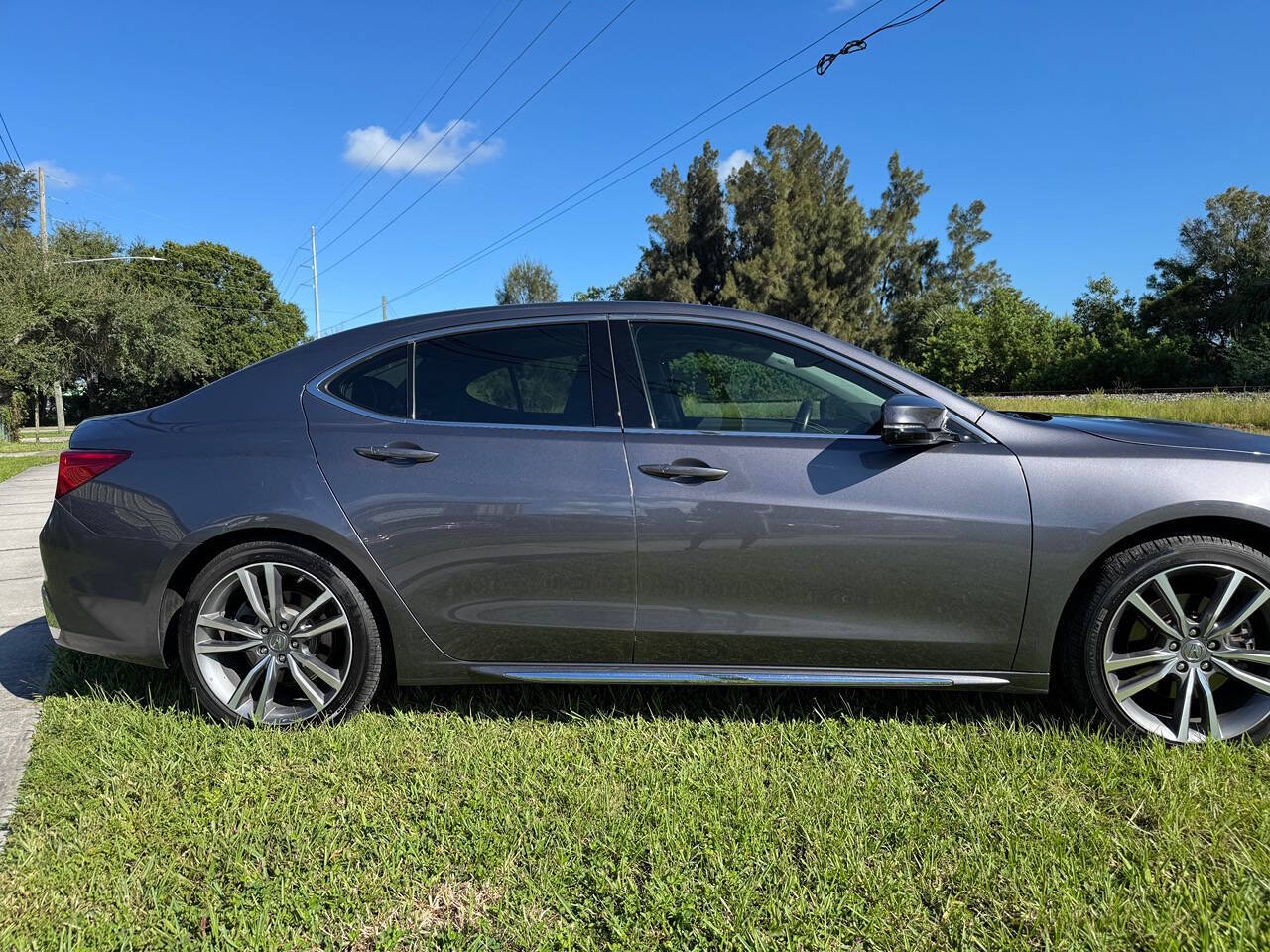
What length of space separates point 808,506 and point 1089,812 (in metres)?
1.16

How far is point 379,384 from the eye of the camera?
9.27 feet

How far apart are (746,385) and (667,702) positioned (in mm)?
1276

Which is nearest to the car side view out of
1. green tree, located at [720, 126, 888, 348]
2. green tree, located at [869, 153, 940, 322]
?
green tree, located at [720, 126, 888, 348]

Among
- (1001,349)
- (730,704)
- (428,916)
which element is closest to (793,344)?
(730,704)

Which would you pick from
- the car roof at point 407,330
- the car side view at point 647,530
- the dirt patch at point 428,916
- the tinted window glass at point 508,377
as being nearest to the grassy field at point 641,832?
the dirt patch at point 428,916

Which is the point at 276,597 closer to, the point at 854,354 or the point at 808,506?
the point at 808,506

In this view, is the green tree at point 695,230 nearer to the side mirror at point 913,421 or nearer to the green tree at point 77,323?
the green tree at point 77,323

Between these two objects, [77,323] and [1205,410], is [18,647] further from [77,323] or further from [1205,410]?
[77,323]

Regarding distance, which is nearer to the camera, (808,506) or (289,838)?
(289,838)

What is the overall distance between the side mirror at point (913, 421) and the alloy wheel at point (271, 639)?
1.97 m

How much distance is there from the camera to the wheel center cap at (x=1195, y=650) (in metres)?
2.50

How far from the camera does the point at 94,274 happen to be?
25.4 metres

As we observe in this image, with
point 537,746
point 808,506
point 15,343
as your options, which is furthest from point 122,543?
point 15,343

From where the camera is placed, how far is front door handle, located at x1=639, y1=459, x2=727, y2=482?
252 centimetres
